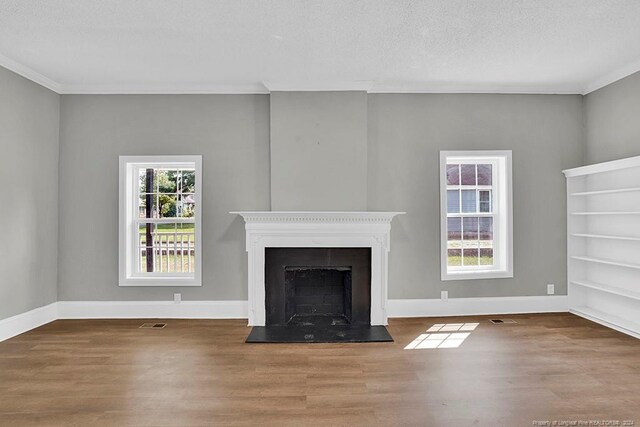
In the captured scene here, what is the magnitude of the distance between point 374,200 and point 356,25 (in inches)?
81.0

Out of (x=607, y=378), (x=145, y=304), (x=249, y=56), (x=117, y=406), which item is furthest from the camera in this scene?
(x=145, y=304)

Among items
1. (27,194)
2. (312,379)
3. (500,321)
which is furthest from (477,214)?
(27,194)

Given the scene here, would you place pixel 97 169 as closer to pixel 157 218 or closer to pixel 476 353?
pixel 157 218

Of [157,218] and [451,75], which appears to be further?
[157,218]

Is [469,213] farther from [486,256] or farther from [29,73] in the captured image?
[29,73]

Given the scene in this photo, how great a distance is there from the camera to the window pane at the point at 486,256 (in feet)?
15.6

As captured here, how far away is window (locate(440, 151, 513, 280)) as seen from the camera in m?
4.70

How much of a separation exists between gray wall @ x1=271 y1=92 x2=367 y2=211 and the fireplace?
0.54 meters

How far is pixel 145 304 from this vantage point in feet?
14.8

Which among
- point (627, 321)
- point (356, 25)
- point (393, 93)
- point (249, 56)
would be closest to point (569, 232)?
point (627, 321)

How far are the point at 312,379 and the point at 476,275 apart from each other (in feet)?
8.69

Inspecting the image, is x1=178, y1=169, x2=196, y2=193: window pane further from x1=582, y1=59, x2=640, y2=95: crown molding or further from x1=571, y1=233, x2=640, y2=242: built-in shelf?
x1=582, y1=59, x2=640, y2=95: crown molding

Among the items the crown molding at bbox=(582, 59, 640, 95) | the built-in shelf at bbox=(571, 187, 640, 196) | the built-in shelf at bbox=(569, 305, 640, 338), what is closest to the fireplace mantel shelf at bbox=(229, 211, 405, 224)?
the built-in shelf at bbox=(571, 187, 640, 196)

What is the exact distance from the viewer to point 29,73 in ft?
13.2
